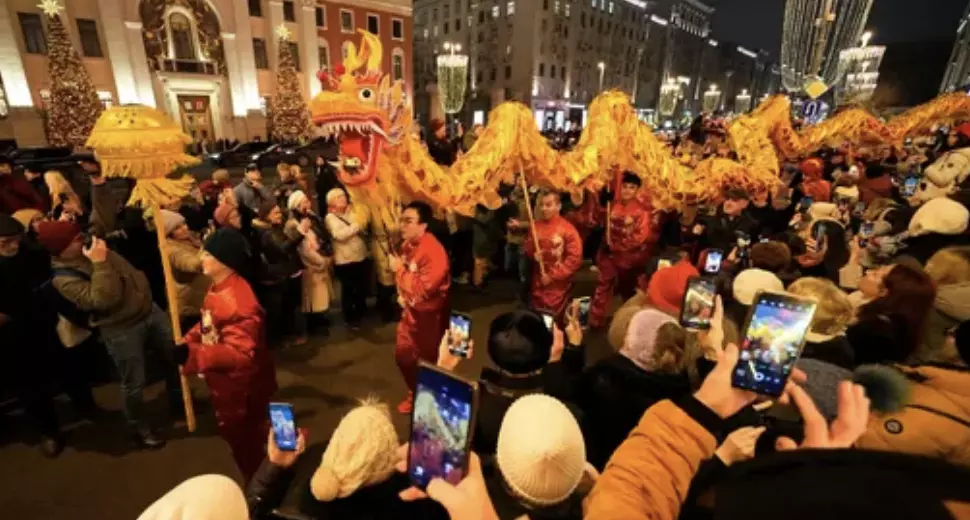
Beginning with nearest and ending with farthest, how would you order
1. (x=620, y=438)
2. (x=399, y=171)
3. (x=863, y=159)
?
(x=620, y=438) → (x=399, y=171) → (x=863, y=159)

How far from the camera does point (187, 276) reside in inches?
159

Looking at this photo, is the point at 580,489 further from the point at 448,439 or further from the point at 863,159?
the point at 863,159

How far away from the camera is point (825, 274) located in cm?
450

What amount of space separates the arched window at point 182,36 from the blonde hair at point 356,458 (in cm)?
2897

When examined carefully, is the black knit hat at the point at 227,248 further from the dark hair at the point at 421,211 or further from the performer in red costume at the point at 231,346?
the dark hair at the point at 421,211

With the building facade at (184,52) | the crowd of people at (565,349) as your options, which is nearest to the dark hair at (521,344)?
the crowd of people at (565,349)

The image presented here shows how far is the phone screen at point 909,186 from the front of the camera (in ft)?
24.5

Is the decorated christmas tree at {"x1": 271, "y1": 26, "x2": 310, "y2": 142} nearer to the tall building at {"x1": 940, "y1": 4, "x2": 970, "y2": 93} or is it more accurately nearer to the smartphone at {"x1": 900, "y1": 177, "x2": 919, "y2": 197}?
the smartphone at {"x1": 900, "y1": 177, "x2": 919, "y2": 197}

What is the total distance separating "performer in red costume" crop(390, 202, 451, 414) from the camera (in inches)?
147

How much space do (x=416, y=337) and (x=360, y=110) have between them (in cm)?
189

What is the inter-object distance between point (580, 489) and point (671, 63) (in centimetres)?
6828

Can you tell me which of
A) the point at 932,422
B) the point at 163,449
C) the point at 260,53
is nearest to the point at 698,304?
the point at 932,422

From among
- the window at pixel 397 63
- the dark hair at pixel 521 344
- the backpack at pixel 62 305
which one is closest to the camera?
the dark hair at pixel 521 344

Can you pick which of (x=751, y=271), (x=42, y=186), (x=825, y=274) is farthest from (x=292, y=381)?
(x=42, y=186)
